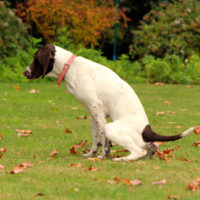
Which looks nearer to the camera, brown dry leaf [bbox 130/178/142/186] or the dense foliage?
brown dry leaf [bbox 130/178/142/186]

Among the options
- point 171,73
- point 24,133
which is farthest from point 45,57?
point 171,73

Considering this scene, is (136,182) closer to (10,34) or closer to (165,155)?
(165,155)

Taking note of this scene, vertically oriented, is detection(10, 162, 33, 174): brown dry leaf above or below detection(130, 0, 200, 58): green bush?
above

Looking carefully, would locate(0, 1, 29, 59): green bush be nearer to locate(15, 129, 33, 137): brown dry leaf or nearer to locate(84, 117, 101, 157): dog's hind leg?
locate(15, 129, 33, 137): brown dry leaf

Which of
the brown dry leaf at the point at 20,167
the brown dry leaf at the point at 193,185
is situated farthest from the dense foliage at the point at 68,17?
the brown dry leaf at the point at 193,185

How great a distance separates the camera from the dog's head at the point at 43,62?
6.11 meters

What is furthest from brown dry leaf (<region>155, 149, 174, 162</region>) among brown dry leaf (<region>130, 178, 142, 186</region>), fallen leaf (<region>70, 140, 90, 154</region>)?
brown dry leaf (<region>130, 178, 142, 186</region>)

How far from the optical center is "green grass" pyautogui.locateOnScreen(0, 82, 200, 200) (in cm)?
459

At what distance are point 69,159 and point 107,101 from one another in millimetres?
831

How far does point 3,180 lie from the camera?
4973 mm

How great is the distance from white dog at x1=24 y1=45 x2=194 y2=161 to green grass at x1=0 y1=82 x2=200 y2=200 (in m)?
0.26

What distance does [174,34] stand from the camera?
20.2 m

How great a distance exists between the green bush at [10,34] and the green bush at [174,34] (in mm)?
4854

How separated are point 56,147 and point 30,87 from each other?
7.74 meters
